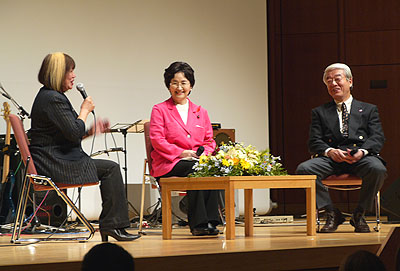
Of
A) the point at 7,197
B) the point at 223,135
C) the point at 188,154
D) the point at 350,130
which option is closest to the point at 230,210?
the point at 188,154

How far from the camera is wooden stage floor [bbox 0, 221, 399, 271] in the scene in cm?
279

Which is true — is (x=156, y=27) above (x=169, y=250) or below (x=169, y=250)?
above

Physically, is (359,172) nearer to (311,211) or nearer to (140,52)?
(311,211)

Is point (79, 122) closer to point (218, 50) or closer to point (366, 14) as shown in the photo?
point (218, 50)

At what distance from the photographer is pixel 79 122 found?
383 cm

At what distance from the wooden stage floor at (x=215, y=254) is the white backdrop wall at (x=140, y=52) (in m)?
2.98

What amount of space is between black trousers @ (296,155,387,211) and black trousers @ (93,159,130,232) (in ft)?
4.32

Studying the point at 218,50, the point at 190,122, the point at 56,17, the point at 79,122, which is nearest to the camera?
the point at 79,122

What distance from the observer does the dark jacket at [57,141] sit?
380 cm

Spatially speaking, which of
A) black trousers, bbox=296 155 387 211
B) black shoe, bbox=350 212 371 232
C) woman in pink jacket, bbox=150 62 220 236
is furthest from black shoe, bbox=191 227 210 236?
black shoe, bbox=350 212 371 232

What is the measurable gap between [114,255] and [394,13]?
619 cm

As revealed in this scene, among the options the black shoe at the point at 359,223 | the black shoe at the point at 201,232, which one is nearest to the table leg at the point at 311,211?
the black shoe at the point at 359,223

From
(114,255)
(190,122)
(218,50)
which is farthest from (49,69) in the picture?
(218,50)

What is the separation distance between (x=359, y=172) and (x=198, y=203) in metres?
1.13
